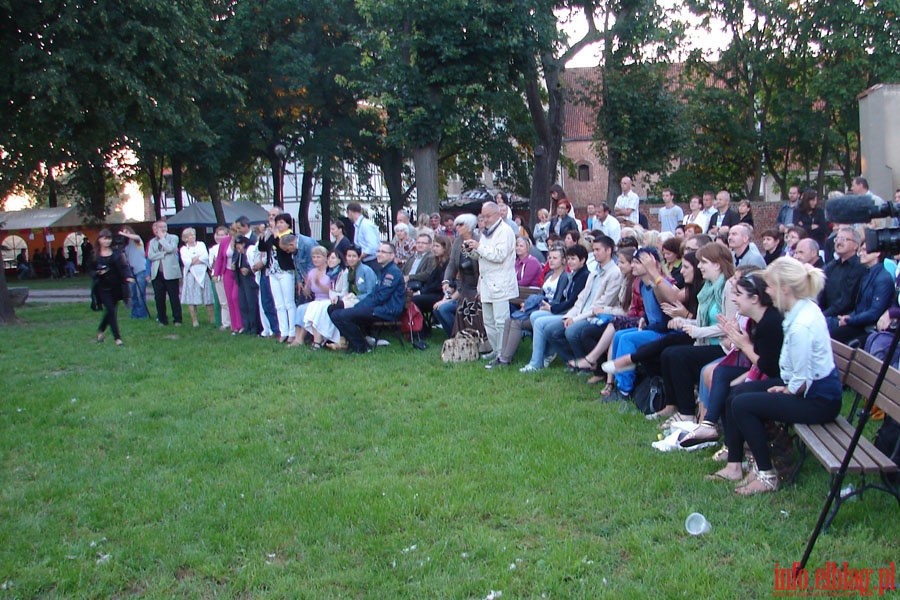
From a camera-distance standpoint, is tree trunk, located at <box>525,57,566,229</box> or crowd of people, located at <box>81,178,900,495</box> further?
tree trunk, located at <box>525,57,566,229</box>

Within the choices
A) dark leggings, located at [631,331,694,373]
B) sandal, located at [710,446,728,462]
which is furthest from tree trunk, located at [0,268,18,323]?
sandal, located at [710,446,728,462]

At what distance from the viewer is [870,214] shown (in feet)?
10.8

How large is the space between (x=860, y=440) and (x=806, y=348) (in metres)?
0.63

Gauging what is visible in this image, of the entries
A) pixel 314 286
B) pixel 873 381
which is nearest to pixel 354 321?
pixel 314 286

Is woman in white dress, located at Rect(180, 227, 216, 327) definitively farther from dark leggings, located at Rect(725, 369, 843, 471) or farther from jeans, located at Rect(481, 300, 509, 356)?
dark leggings, located at Rect(725, 369, 843, 471)

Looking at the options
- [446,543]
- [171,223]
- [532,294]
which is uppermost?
[171,223]

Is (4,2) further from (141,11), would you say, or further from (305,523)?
(305,523)

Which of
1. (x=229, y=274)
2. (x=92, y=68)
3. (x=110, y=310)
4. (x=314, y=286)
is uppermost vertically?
(x=92, y=68)

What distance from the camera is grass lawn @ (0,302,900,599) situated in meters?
4.17

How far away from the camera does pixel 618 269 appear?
8422mm

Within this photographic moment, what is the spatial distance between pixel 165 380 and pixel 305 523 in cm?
520

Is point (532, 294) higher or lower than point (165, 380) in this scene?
higher

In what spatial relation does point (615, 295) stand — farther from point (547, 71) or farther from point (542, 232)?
point (547, 71)

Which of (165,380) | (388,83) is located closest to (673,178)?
(388,83)
